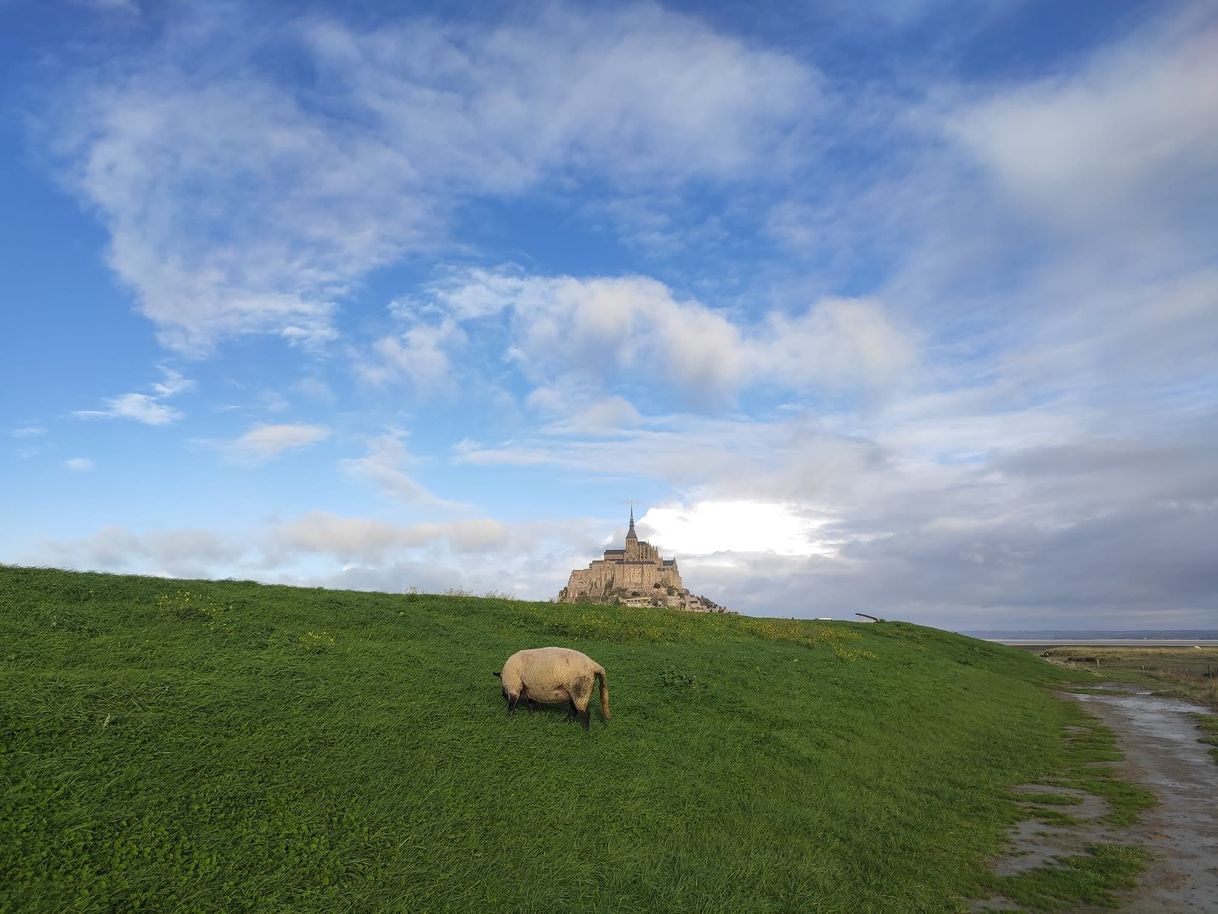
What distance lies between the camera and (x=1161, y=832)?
1578 centimetres

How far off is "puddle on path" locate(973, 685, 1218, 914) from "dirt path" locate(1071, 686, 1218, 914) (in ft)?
0.06

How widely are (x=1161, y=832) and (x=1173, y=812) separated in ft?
8.07

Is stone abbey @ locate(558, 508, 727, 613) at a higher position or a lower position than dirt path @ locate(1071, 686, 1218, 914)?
higher

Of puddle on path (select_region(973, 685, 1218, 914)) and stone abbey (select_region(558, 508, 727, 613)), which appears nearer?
puddle on path (select_region(973, 685, 1218, 914))

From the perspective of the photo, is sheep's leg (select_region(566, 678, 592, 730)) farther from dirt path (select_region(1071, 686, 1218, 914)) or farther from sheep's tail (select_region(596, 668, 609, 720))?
dirt path (select_region(1071, 686, 1218, 914))

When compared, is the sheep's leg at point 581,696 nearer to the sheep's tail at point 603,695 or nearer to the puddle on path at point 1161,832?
the sheep's tail at point 603,695

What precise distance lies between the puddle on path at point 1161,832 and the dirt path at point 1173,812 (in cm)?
2

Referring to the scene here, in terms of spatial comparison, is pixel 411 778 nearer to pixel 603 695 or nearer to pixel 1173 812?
pixel 603 695

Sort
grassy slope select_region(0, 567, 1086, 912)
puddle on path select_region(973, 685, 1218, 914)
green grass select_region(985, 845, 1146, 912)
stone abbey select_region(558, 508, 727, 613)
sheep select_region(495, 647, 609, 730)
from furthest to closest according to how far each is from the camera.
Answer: stone abbey select_region(558, 508, 727, 613) → sheep select_region(495, 647, 609, 730) → puddle on path select_region(973, 685, 1218, 914) → green grass select_region(985, 845, 1146, 912) → grassy slope select_region(0, 567, 1086, 912)

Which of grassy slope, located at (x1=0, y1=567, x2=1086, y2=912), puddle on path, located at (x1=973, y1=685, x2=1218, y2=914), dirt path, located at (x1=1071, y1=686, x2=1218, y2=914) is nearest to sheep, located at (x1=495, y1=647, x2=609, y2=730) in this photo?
grassy slope, located at (x1=0, y1=567, x2=1086, y2=912)

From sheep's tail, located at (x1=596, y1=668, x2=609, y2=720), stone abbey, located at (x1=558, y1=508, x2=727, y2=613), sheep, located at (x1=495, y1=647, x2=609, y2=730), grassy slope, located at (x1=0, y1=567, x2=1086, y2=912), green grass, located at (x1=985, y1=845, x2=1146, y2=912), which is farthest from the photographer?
stone abbey, located at (x1=558, y1=508, x2=727, y2=613)

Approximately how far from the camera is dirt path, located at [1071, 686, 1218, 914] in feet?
40.2

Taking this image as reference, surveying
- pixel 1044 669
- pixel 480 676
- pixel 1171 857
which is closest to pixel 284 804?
pixel 480 676

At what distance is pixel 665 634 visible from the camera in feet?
105
